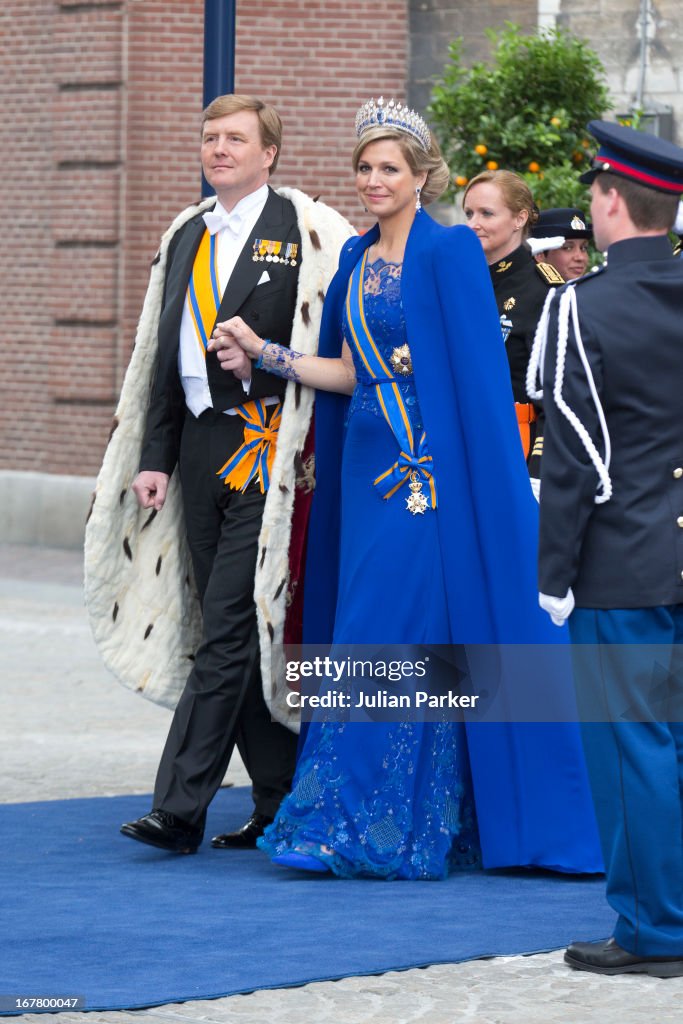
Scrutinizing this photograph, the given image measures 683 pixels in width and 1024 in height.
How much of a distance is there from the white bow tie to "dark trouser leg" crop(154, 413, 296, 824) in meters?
0.55

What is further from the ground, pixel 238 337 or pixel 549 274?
pixel 549 274

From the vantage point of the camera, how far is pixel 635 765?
170 inches

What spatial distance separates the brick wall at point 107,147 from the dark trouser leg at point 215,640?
8416mm

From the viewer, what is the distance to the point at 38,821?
6270mm

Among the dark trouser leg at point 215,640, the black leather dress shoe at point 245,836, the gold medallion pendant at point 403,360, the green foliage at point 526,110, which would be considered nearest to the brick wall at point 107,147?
the green foliage at point 526,110

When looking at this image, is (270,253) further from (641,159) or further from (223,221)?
(641,159)

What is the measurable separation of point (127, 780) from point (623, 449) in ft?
10.5

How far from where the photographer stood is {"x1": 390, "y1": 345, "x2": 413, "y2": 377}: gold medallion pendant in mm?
5562

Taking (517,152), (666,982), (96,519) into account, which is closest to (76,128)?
(517,152)

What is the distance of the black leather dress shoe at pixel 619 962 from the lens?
14.3ft

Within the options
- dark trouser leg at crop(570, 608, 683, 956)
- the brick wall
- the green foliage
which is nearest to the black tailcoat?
dark trouser leg at crop(570, 608, 683, 956)

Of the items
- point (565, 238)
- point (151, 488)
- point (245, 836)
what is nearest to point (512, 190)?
point (565, 238)

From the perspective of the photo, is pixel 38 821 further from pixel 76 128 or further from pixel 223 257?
pixel 76 128

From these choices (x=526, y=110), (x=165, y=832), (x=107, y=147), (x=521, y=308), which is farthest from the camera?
(x=107, y=147)
